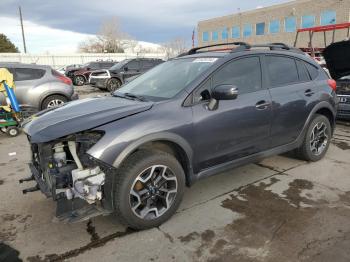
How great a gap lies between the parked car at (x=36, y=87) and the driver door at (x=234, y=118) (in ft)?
17.4

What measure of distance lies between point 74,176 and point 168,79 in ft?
5.36

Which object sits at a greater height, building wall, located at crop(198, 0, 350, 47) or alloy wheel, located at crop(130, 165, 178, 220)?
building wall, located at crop(198, 0, 350, 47)

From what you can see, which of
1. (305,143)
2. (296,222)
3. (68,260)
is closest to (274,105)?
(305,143)

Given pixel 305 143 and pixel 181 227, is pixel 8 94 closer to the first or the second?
pixel 181 227

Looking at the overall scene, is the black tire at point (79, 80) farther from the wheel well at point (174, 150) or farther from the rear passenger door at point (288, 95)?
the wheel well at point (174, 150)

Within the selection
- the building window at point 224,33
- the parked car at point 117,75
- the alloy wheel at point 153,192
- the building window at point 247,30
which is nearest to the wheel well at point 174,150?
the alloy wheel at point 153,192

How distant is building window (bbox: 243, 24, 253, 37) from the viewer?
41.4 metres

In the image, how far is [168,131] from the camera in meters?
3.00

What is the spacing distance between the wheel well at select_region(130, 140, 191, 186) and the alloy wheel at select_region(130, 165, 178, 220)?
0.23 m

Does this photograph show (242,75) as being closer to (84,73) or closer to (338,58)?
(338,58)

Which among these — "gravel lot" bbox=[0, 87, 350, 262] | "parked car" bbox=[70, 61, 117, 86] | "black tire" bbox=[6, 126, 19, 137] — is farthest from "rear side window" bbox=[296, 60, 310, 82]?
"parked car" bbox=[70, 61, 117, 86]

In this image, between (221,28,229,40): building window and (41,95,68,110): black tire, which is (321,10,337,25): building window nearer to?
(221,28,229,40): building window

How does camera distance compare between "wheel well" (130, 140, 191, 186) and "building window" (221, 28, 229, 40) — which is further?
"building window" (221, 28, 229, 40)

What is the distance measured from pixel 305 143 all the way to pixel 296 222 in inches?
69.4
